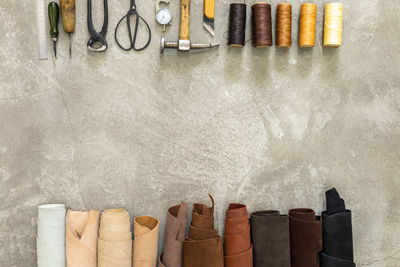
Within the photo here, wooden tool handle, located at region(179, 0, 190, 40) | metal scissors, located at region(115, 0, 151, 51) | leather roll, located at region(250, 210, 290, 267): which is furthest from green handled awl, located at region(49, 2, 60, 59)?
leather roll, located at region(250, 210, 290, 267)

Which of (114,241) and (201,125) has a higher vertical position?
(201,125)

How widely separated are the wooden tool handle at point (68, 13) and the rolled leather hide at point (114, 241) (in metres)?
1.03

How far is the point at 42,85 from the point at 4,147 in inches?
15.8

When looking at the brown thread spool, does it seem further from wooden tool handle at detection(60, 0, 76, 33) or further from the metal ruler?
the metal ruler

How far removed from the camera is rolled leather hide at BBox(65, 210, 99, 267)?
1.97 meters

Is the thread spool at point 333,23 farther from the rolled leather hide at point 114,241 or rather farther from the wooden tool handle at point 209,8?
the rolled leather hide at point 114,241

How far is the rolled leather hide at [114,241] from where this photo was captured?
6.40 feet

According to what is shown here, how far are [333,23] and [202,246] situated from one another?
4.65 feet

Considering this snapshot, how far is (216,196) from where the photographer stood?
2211mm

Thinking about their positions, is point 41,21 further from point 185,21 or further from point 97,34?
point 185,21

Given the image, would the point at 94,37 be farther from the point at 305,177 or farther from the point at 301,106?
the point at 305,177

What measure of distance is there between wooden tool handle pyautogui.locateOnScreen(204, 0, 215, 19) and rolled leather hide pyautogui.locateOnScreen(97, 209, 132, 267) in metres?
1.18

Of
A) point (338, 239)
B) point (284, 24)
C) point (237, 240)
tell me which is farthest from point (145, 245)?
point (284, 24)

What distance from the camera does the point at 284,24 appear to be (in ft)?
6.87
